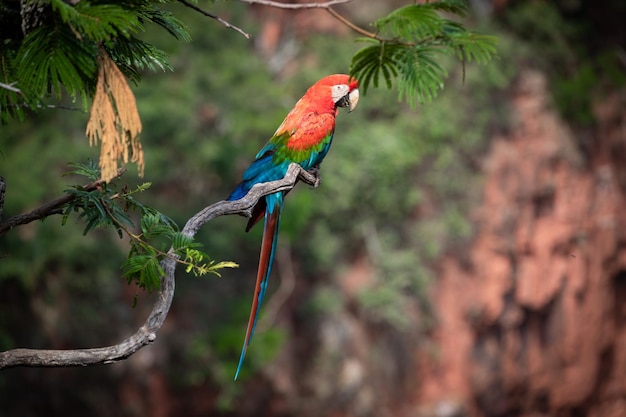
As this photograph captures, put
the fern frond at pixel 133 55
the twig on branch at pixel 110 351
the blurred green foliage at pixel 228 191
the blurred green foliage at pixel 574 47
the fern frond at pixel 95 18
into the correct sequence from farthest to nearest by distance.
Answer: the blurred green foliage at pixel 574 47, the blurred green foliage at pixel 228 191, the fern frond at pixel 133 55, the twig on branch at pixel 110 351, the fern frond at pixel 95 18

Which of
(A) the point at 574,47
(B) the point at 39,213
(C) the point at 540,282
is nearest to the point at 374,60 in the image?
(B) the point at 39,213

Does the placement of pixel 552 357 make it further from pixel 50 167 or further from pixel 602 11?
pixel 50 167

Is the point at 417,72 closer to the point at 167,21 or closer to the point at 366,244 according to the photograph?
the point at 167,21

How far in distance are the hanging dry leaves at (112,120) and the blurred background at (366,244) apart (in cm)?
319

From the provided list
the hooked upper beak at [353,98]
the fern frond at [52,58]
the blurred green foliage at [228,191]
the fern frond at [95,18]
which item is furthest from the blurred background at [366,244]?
the fern frond at [95,18]

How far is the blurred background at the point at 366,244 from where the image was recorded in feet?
15.8

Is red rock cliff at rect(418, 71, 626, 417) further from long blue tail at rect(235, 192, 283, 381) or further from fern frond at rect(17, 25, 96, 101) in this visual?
fern frond at rect(17, 25, 96, 101)

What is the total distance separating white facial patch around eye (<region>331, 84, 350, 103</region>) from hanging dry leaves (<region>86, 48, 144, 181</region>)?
0.74 meters

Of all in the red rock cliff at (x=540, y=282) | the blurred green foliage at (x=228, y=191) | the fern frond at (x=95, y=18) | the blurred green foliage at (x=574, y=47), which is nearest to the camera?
the fern frond at (x=95, y=18)

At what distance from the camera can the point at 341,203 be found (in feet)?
18.0

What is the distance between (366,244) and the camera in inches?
222

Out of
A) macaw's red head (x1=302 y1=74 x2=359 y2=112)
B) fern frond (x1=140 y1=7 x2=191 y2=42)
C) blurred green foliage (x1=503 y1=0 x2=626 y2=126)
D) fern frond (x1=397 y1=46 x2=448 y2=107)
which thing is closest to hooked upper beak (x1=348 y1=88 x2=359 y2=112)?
macaw's red head (x1=302 y1=74 x2=359 y2=112)

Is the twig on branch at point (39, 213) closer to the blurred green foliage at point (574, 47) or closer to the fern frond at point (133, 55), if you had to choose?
the fern frond at point (133, 55)

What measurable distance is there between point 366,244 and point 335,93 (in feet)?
11.8
